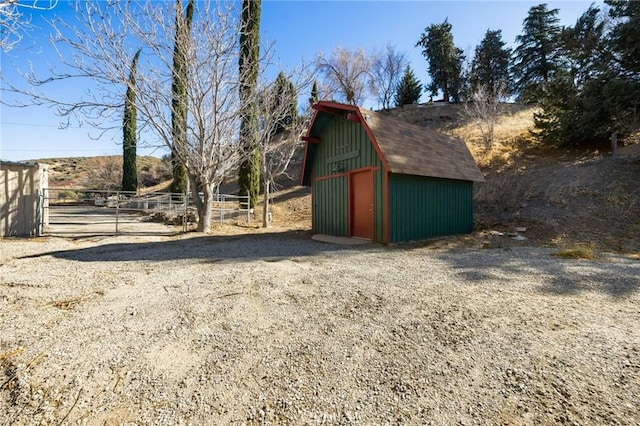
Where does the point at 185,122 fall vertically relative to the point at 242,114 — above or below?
below

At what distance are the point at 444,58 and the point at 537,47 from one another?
8.47 m

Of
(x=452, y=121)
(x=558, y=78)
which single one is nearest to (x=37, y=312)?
(x=558, y=78)

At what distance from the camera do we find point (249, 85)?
9.94 metres

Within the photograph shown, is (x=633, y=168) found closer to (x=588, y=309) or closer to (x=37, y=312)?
(x=588, y=309)

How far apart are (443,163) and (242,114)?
24.1 ft

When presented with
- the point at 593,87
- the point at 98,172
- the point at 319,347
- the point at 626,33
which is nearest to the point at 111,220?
the point at 319,347

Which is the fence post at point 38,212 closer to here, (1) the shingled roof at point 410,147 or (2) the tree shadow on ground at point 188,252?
(2) the tree shadow on ground at point 188,252

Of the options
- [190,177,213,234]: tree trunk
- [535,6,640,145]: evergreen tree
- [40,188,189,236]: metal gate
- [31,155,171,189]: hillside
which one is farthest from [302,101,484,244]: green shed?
[31,155,171,189]: hillside

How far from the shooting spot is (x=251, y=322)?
285 centimetres

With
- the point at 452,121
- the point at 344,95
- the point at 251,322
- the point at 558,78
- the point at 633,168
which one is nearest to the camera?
the point at 251,322

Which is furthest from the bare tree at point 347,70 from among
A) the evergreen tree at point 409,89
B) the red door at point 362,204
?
the red door at point 362,204

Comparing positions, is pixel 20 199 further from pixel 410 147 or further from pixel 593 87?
pixel 593 87

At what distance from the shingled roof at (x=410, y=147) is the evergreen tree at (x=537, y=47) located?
24.5 metres

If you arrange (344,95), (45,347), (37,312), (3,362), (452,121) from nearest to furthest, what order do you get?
(3,362)
(45,347)
(37,312)
(452,121)
(344,95)
